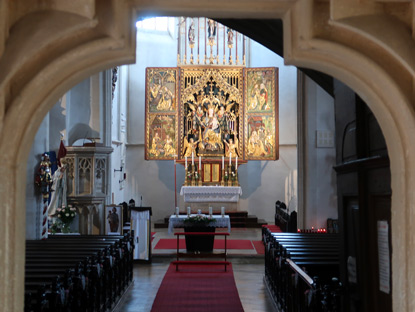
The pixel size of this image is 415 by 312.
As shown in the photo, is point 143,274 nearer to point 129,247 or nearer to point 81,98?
point 129,247

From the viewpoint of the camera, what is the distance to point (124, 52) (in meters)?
2.81

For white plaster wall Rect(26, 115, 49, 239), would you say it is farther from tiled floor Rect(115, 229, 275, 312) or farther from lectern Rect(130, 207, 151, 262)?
lectern Rect(130, 207, 151, 262)

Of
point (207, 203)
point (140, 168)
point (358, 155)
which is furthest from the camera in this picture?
point (140, 168)

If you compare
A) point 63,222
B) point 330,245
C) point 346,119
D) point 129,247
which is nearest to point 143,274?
point 129,247

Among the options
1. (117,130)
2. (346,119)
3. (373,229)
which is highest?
(117,130)

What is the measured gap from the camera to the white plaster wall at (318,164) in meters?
12.0

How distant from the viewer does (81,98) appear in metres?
13.3


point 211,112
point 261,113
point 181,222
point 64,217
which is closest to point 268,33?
point 181,222

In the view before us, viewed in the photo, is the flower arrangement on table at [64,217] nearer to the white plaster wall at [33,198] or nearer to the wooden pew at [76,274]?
the white plaster wall at [33,198]

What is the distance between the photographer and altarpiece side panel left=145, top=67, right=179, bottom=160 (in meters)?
18.4

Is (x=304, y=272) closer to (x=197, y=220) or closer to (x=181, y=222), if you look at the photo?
(x=197, y=220)

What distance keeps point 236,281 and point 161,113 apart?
9.95 meters

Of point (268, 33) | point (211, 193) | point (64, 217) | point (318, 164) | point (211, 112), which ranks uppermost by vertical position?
point (211, 112)

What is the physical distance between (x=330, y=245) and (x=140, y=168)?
14.2 metres
